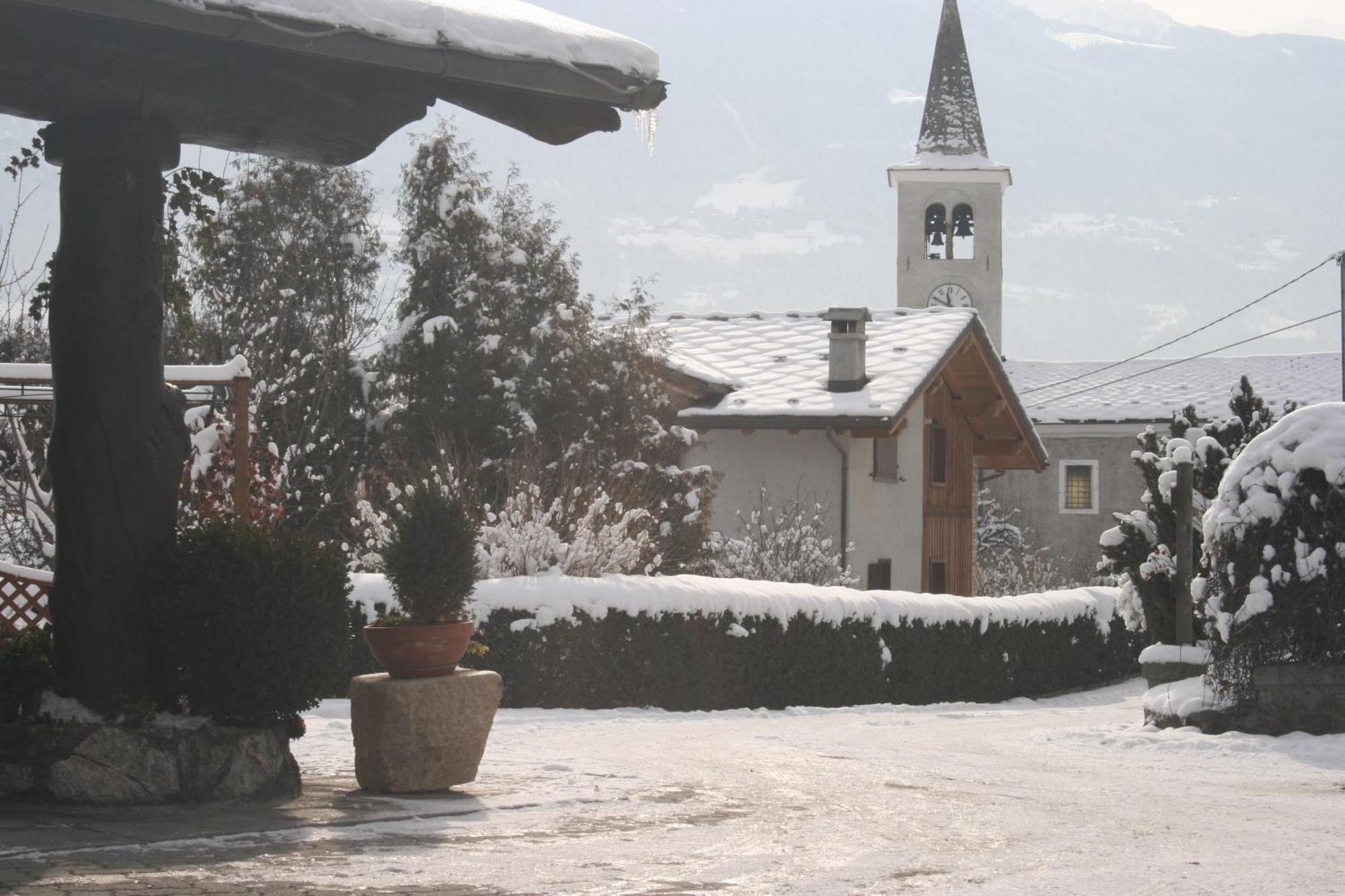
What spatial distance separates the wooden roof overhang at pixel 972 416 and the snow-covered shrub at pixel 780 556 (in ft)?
6.49

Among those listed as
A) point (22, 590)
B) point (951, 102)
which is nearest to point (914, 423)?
point (22, 590)

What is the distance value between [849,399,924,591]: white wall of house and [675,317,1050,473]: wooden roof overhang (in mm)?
881

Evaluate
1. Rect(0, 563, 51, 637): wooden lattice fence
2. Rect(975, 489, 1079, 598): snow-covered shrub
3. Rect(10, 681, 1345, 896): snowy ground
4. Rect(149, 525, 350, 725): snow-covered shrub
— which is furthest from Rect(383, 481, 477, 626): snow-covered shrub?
Rect(975, 489, 1079, 598): snow-covered shrub

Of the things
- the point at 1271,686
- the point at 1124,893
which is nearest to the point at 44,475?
the point at 1271,686

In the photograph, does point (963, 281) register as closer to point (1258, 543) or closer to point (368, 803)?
point (1258, 543)

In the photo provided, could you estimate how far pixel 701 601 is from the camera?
16.6m

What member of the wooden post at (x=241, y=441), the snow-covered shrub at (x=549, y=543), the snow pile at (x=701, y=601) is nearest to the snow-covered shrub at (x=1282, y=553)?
the snow pile at (x=701, y=601)

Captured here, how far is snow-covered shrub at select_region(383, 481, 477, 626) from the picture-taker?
833 cm

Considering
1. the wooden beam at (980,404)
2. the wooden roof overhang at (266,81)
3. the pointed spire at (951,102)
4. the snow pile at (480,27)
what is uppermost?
the pointed spire at (951,102)

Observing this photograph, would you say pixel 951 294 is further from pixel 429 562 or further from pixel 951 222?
pixel 429 562

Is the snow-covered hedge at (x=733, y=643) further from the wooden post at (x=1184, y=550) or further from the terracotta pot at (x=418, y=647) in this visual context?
the terracotta pot at (x=418, y=647)

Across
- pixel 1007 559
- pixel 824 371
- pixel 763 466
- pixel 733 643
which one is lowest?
pixel 733 643

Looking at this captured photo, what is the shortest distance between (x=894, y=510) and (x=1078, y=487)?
721 inches

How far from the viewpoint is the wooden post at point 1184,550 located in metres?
15.1
